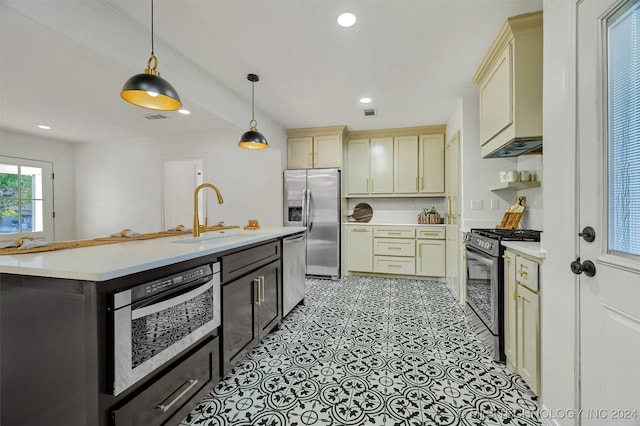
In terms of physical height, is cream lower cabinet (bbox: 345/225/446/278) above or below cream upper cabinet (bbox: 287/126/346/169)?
below

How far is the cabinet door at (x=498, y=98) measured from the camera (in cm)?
201

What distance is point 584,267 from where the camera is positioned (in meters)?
1.11

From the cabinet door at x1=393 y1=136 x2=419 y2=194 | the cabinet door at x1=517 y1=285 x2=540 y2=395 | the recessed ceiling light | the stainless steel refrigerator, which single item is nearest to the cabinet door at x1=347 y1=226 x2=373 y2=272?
the stainless steel refrigerator

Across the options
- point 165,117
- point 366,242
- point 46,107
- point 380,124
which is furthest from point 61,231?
point 380,124

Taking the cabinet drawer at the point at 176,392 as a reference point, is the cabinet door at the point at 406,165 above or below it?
above

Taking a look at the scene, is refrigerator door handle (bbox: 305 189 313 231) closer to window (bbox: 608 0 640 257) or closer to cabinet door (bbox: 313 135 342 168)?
cabinet door (bbox: 313 135 342 168)

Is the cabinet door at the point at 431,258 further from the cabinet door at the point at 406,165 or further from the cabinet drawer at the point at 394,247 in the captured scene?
the cabinet door at the point at 406,165

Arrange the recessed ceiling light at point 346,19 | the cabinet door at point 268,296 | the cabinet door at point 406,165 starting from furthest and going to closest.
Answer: the cabinet door at point 406,165 < the cabinet door at point 268,296 < the recessed ceiling light at point 346,19

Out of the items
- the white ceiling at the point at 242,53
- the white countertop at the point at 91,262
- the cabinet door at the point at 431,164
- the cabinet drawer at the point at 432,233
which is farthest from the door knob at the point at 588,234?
the cabinet door at the point at 431,164

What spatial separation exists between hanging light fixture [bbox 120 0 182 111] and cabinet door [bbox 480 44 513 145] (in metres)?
2.29

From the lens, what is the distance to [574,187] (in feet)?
3.83

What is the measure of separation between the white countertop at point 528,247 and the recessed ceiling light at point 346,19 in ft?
6.22

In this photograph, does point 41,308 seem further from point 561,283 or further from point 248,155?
point 248,155

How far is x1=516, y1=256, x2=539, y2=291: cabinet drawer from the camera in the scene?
5.10ft
